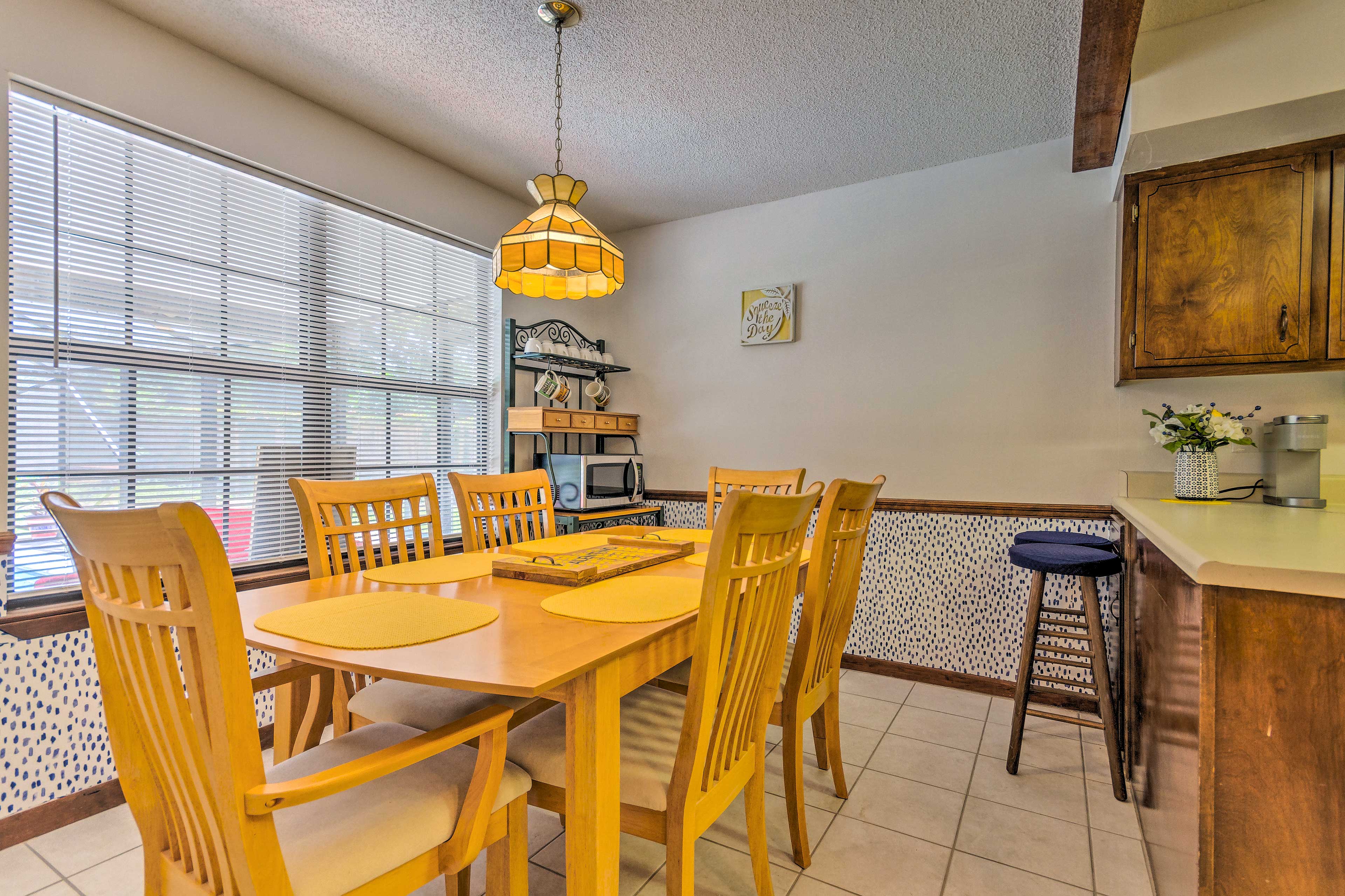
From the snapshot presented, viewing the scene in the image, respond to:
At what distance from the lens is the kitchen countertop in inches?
36.5

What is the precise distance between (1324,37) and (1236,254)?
25.0 inches

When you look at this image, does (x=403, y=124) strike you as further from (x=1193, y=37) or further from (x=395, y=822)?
(x=1193, y=37)

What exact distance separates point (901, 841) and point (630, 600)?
3.66 feet

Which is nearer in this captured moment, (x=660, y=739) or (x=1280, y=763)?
(x=1280, y=763)

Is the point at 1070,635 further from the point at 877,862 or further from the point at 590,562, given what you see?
the point at 590,562

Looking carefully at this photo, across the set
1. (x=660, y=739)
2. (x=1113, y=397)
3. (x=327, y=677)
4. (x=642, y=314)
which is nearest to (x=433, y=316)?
(x=642, y=314)

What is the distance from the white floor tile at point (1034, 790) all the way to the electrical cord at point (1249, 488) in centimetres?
123

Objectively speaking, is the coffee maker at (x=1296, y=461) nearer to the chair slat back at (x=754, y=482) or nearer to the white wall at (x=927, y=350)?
the white wall at (x=927, y=350)

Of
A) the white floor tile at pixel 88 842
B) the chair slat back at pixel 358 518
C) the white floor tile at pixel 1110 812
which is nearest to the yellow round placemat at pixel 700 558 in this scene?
the chair slat back at pixel 358 518

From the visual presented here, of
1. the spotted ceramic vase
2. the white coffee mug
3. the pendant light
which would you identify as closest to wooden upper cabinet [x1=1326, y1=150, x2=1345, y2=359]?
the spotted ceramic vase

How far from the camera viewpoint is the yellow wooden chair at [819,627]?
1.56 meters

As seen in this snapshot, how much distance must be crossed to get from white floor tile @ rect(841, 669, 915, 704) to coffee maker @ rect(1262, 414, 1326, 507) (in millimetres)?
1561

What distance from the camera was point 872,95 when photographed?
8.16 feet

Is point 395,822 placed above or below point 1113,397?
below
